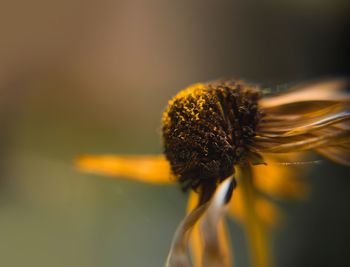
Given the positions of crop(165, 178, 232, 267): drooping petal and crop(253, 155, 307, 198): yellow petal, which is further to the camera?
crop(253, 155, 307, 198): yellow petal

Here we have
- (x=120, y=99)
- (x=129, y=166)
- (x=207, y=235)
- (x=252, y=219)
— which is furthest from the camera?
(x=120, y=99)

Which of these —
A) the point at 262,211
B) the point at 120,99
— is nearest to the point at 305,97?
the point at 262,211

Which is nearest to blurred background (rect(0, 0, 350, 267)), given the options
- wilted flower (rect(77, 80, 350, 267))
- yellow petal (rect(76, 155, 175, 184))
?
yellow petal (rect(76, 155, 175, 184))

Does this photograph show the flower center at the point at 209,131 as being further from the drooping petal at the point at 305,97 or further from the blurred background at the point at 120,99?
the blurred background at the point at 120,99

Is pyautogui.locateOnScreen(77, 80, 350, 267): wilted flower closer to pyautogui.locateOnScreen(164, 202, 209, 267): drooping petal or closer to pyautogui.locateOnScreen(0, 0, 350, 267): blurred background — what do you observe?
pyautogui.locateOnScreen(164, 202, 209, 267): drooping petal

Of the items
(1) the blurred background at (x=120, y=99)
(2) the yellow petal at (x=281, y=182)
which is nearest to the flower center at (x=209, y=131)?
(2) the yellow petal at (x=281, y=182)

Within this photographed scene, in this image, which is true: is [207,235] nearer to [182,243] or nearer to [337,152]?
[182,243]

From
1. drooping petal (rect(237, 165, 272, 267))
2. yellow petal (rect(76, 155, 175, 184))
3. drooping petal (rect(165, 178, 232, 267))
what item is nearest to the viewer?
drooping petal (rect(165, 178, 232, 267))
